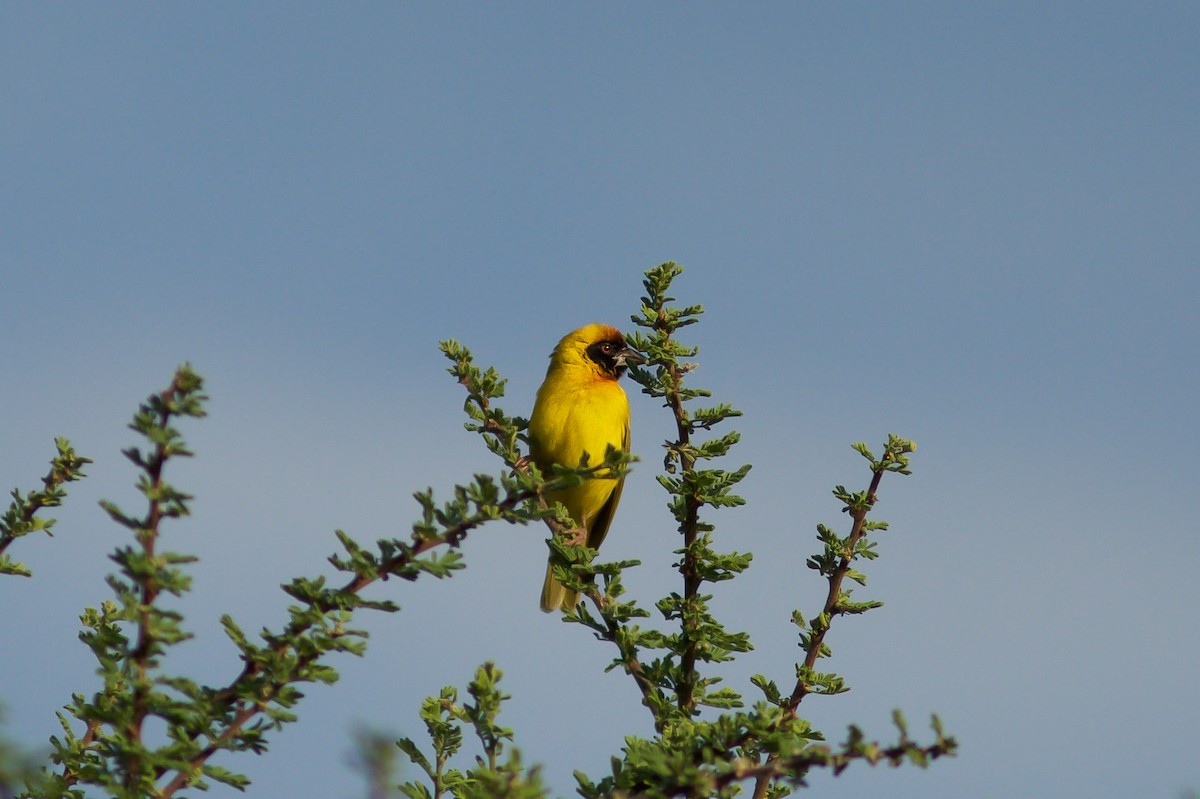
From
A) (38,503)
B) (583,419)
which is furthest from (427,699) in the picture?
(583,419)

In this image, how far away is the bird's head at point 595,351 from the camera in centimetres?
868

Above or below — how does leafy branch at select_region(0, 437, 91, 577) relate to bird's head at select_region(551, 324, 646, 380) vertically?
below

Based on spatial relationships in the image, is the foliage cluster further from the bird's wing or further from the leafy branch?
the bird's wing

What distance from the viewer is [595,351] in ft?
28.8

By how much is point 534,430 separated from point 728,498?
4053 mm

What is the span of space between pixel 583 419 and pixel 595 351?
0.97 meters

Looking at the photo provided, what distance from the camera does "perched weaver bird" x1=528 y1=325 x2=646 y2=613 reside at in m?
7.89

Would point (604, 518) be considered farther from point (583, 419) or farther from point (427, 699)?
point (427, 699)

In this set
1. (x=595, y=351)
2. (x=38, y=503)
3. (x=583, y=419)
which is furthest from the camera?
(x=595, y=351)

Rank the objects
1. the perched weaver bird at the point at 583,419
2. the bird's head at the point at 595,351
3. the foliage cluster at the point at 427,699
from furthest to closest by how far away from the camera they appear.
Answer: the bird's head at the point at 595,351
the perched weaver bird at the point at 583,419
the foliage cluster at the point at 427,699

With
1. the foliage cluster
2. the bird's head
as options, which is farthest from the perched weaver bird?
the foliage cluster

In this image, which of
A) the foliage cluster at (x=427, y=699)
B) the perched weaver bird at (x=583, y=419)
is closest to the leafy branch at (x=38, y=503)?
the foliage cluster at (x=427, y=699)

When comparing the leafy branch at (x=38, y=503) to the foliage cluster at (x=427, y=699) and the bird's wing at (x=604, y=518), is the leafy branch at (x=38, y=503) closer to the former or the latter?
the foliage cluster at (x=427, y=699)

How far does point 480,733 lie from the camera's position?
8.63 ft
